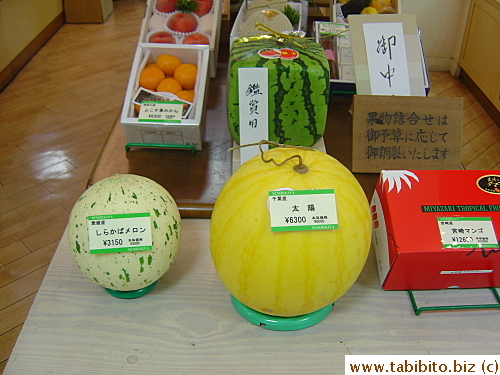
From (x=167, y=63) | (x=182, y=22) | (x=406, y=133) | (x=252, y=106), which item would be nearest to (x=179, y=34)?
(x=182, y=22)

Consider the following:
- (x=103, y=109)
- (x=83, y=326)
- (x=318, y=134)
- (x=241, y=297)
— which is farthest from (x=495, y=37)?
(x=83, y=326)

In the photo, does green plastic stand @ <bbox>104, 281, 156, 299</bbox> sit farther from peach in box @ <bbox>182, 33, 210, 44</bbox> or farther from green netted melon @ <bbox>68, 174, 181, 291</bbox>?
peach in box @ <bbox>182, 33, 210, 44</bbox>

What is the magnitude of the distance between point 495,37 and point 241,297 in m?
2.97

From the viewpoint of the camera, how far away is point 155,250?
0.87m

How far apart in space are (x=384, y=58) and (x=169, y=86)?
672mm

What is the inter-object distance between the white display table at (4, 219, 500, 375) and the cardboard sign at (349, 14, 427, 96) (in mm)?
567

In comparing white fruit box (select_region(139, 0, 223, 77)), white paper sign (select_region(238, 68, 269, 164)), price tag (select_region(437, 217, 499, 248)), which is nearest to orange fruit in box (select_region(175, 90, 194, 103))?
white paper sign (select_region(238, 68, 269, 164))

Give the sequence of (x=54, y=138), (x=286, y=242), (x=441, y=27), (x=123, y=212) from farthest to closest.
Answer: (x=441, y=27) < (x=54, y=138) < (x=123, y=212) < (x=286, y=242)

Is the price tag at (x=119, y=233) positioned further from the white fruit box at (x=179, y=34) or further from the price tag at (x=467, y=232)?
the white fruit box at (x=179, y=34)

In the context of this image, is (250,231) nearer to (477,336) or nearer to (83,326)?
(83,326)

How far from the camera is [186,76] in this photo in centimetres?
146

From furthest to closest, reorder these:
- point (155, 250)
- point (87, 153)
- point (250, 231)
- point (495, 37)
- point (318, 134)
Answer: point (495, 37)
point (87, 153)
point (318, 134)
point (155, 250)
point (250, 231)

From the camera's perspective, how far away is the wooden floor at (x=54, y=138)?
6.43ft

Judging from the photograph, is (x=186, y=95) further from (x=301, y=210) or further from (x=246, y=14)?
(x=301, y=210)
